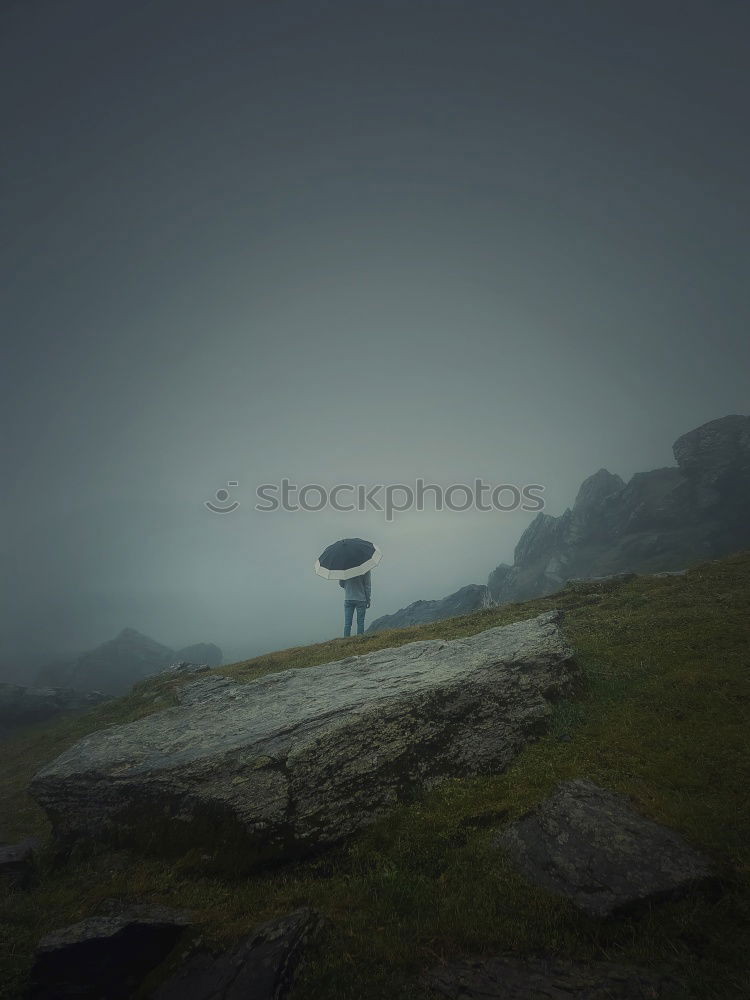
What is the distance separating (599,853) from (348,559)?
21789 millimetres

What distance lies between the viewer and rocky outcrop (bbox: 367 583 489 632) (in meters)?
45.5

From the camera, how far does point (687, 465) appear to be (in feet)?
279

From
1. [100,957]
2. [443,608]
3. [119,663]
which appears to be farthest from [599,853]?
[119,663]

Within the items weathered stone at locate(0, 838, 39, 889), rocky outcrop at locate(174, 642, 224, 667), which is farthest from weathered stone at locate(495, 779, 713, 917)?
rocky outcrop at locate(174, 642, 224, 667)

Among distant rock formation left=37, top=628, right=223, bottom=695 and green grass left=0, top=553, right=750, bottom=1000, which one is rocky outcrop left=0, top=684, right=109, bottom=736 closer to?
green grass left=0, top=553, right=750, bottom=1000

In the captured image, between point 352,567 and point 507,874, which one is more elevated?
point 352,567

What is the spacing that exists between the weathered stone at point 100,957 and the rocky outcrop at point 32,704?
44.9 meters

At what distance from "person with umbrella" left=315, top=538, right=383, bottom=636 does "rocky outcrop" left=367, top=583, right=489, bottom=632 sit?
1589 cm

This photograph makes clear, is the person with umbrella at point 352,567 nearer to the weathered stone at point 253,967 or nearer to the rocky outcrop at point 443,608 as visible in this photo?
the rocky outcrop at point 443,608

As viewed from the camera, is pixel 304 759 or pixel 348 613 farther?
pixel 348 613

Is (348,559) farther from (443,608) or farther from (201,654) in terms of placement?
(201,654)

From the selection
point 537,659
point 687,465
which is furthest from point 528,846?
point 687,465

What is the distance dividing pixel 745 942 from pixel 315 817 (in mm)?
6338

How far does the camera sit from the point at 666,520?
83.4m
